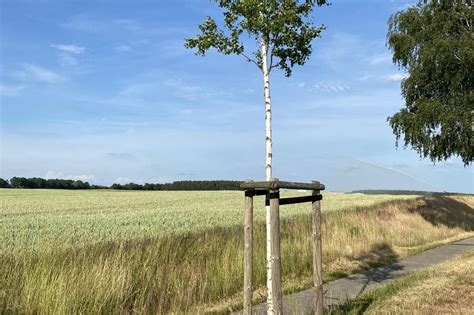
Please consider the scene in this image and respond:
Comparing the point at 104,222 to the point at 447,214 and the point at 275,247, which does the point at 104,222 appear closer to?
the point at 275,247

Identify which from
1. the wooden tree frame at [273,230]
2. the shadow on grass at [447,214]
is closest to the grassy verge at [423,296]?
the wooden tree frame at [273,230]

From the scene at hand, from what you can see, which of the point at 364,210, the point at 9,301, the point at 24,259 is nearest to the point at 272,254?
the point at 9,301

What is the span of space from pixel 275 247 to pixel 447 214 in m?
26.3

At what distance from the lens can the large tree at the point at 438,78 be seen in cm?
2166

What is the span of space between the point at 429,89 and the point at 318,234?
756 inches

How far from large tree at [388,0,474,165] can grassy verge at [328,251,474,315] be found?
12816 millimetres

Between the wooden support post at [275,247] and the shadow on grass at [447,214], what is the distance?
21.8 meters

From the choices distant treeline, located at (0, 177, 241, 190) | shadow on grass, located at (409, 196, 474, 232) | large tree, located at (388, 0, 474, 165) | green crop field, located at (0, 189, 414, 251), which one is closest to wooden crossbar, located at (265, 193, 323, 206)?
green crop field, located at (0, 189, 414, 251)

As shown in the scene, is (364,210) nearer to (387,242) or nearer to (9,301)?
(387,242)

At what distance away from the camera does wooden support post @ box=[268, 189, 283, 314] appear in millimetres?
5551

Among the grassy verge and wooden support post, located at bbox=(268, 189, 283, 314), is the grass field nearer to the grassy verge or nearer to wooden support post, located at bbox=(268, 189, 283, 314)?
the grassy verge

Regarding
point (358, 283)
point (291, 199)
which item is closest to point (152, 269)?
point (291, 199)

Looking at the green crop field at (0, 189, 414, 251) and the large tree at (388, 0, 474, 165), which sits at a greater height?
the large tree at (388, 0, 474, 165)

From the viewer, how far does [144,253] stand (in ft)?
30.1
